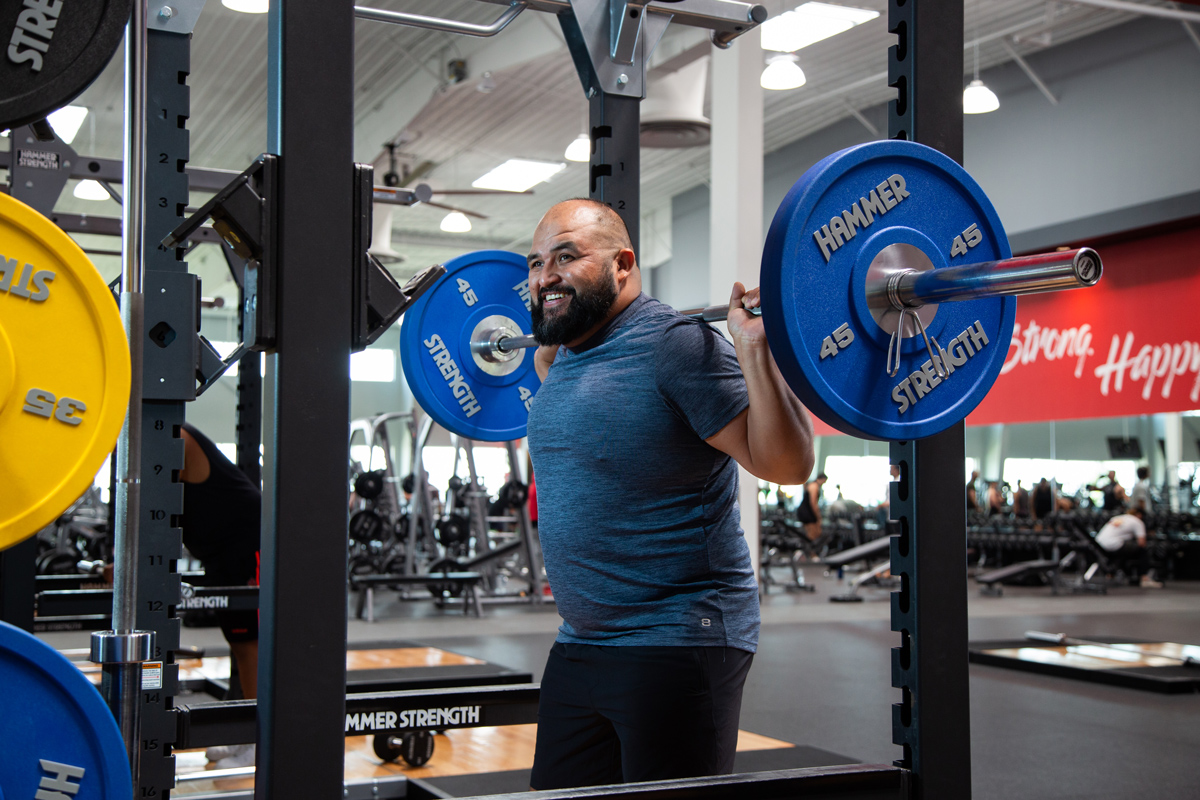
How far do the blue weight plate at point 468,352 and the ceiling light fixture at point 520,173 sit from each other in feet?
24.8

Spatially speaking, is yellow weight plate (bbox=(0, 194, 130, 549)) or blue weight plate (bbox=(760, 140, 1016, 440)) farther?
blue weight plate (bbox=(760, 140, 1016, 440))

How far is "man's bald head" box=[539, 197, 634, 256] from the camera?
5.59ft

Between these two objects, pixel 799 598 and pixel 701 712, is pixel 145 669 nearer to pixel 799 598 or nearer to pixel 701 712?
pixel 701 712

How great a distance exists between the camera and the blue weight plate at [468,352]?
2531 millimetres

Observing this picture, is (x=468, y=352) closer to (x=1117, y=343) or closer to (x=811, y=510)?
(x=1117, y=343)

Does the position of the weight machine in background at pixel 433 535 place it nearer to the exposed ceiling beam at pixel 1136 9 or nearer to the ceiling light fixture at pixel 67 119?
the ceiling light fixture at pixel 67 119

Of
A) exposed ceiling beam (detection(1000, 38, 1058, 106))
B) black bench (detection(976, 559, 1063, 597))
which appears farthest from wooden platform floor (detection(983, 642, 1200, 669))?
exposed ceiling beam (detection(1000, 38, 1058, 106))

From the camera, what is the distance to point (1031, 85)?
1125 cm

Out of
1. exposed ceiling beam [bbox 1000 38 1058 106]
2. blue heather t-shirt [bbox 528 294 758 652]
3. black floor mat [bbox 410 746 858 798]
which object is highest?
exposed ceiling beam [bbox 1000 38 1058 106]

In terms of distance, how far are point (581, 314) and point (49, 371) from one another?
2.54 ft

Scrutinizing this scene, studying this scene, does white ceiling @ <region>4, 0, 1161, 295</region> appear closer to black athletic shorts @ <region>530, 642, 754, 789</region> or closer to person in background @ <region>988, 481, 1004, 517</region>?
person in background @ <region>988, 481, 1004, 517</region>

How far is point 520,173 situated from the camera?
36.0ft

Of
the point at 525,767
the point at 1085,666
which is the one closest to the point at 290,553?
the point at 525,767

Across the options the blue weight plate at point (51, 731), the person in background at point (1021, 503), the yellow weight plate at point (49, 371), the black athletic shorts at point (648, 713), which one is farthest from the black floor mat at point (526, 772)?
the person in background at point (1021, 503)
